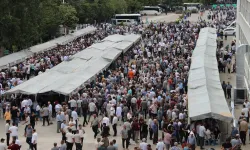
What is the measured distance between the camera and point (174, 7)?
135m

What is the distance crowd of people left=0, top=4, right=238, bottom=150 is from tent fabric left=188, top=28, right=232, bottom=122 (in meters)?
0.54

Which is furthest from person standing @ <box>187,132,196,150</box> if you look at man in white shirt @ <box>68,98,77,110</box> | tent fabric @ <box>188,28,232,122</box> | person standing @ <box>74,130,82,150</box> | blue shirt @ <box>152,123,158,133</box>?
man in white shirt @ <box>68,98,77,110</box>

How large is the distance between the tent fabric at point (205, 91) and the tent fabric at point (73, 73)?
6.05 m

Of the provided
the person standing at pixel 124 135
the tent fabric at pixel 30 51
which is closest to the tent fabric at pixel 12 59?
the tent fabric at pixel 30 51

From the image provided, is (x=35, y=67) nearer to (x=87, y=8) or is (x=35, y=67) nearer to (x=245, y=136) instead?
(x=245, y=136)

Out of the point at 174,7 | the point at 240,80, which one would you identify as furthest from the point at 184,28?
the point at 174,7

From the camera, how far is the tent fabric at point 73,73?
30266mm

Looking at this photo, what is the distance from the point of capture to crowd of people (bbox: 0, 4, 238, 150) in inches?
899

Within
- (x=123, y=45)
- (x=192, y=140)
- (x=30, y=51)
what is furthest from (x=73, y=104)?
(x=123, y=45)

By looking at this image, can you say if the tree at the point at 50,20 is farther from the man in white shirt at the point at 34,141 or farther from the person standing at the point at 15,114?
the man in white shirt at the point at 34,141

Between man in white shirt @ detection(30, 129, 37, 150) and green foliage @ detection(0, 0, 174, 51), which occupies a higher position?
→ green foliage @ detection(0, 0, 174, 51)

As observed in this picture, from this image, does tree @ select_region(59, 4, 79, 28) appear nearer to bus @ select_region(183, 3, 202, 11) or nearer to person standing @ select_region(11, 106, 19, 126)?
person standing @ select_region(11, 106, 19, 126)

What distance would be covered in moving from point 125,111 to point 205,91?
385cm

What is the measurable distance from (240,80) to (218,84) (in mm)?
3114
